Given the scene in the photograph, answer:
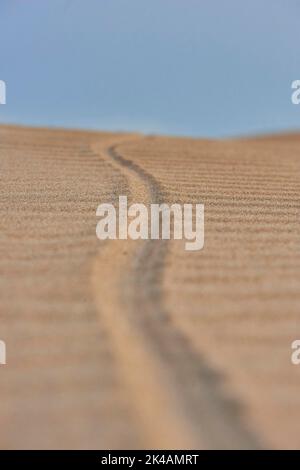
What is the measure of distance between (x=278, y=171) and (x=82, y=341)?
3.74 m

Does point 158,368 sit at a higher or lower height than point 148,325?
lower

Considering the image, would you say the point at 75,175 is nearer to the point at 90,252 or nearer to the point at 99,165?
the point at 99,165

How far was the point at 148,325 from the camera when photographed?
256 cm

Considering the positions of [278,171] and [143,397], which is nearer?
[143,397]

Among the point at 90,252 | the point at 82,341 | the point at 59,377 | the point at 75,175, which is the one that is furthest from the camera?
the point at 75,175

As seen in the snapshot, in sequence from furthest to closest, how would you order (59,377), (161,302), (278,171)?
1. (278,171)
2. (161,302)
3. (59,377)

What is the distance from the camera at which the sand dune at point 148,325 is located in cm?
202

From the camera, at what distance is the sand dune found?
6.62 ft

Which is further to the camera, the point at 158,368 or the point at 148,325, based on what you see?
the point at 148,325

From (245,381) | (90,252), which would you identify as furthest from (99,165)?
(245,381)

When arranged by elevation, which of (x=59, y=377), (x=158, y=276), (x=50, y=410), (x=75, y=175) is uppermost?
(x=75, y=175)

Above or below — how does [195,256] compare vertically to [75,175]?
below
